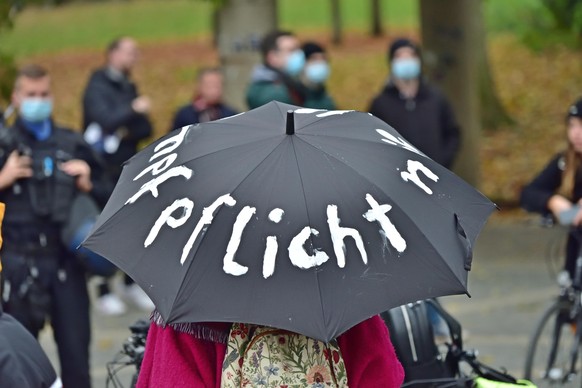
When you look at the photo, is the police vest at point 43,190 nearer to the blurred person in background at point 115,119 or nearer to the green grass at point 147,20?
the blurred person in background at point 115,119

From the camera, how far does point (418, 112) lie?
394 inches

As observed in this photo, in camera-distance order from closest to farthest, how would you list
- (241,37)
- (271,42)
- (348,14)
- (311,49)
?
(271,42) < (311,49) < (241,37) < (348,14)

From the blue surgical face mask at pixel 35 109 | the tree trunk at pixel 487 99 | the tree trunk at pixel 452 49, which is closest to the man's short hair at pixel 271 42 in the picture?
the blue surgical face mask at pixel 35 109

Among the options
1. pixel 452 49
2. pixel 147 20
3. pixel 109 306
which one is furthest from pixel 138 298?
pixel 147 20

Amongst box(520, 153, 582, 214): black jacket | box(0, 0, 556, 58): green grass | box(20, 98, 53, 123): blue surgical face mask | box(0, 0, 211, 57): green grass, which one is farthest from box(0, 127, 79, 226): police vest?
box(0, 0, 211, 57): green grass

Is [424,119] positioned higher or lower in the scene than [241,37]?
lower

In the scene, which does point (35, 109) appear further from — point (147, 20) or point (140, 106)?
point (147, 20)

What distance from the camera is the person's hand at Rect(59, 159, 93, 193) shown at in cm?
671

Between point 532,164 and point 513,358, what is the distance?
883 cm

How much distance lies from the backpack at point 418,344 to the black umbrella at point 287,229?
1540mm

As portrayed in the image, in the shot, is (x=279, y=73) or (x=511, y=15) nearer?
(x=279, y=73)

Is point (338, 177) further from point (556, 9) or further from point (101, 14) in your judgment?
point (101, 14)

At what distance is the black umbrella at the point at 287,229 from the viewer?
3.53m

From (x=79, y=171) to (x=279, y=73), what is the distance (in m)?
2.97
